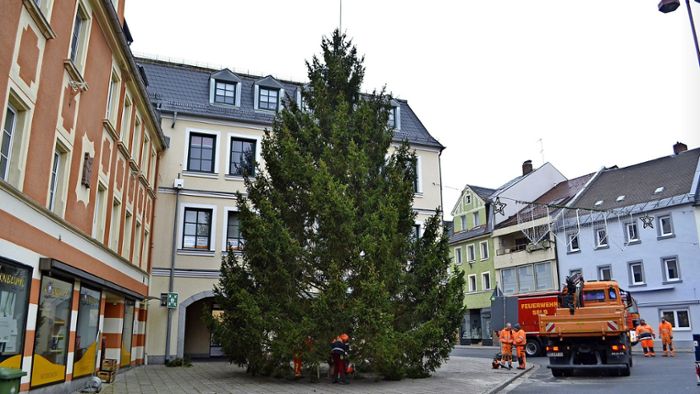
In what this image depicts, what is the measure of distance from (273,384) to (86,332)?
4.82m

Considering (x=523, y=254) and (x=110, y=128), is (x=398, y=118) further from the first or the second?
(x=523, y=254)

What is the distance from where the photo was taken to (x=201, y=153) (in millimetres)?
24969

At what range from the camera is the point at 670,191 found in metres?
35.6

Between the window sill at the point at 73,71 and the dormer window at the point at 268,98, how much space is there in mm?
15346

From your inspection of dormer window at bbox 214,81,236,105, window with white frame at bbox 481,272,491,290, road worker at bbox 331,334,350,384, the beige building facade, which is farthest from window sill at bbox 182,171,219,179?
window with white frame at bbox 481,272,491,290

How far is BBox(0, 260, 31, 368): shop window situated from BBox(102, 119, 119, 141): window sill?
19.6 ft

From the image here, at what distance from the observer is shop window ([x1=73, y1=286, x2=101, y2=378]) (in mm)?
13141

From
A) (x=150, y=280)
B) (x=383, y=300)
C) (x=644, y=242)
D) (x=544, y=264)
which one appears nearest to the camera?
(x=383, y=300)

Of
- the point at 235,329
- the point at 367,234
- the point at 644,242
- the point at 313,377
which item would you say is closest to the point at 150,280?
the point at 235,329

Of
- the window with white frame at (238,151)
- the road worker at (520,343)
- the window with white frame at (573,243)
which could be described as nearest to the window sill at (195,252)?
the window with white frame at (238,151)

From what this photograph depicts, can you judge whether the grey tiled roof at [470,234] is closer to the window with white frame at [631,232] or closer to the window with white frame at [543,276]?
the window with white frame at [543,276]

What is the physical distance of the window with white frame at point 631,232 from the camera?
3629 cm

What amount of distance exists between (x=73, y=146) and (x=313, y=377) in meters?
8.27

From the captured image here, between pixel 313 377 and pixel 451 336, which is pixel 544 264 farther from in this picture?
pixel 313 377
